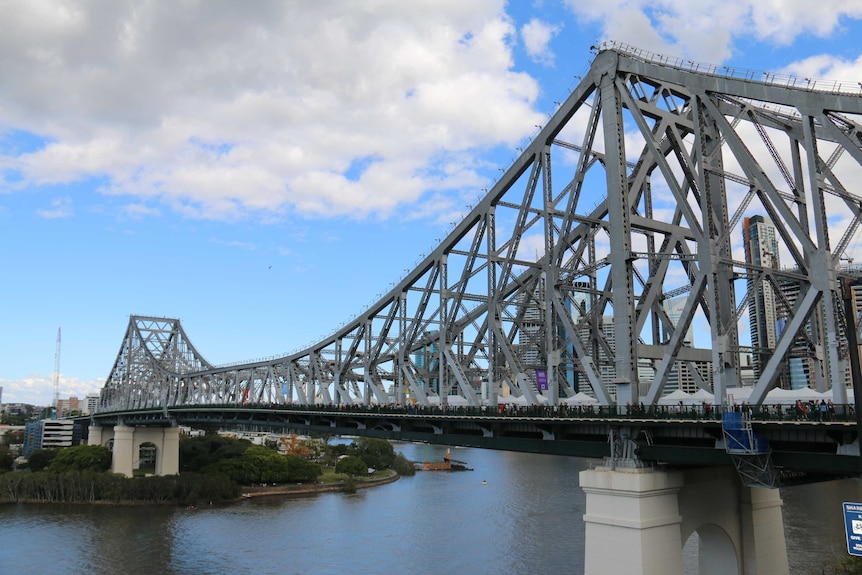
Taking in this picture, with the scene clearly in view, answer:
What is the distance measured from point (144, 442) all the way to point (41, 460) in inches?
583

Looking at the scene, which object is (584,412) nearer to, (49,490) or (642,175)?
(642,175)

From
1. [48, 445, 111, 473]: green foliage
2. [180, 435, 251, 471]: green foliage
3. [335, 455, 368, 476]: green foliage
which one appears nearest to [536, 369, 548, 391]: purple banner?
[335, 455, 368, 476]: green foliage

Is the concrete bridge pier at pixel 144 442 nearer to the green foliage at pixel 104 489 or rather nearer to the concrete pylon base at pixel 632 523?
the green foliage at pixel 104 489

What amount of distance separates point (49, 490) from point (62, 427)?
8831 centimetres

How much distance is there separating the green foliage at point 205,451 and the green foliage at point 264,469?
8.72 m

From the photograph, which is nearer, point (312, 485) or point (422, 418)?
point (422, 418)

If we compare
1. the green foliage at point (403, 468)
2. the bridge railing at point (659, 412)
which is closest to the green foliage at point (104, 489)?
the green foliage at point (403, 468)

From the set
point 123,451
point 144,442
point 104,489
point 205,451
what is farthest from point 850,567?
point 205,451

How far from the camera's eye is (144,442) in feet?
381

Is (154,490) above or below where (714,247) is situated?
below

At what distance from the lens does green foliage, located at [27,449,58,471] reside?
109050 mm

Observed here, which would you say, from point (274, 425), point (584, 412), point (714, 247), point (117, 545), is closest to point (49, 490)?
point (117, 545)

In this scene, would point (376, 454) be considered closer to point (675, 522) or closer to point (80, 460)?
point (80, 460)

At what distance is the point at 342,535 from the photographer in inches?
2611
